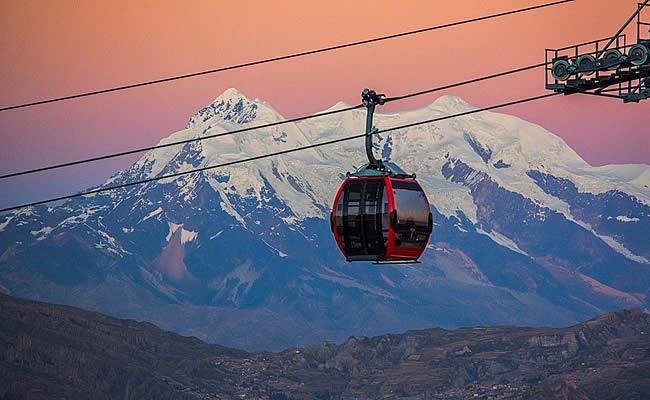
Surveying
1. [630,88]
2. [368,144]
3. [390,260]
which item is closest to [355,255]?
[390,260]

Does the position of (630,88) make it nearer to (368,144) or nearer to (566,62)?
(566,62)

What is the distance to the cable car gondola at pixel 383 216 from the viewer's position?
8469 cm

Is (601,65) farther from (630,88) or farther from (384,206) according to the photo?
(384,206)

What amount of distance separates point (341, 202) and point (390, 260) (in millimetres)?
3515

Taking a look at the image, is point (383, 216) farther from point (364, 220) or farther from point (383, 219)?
point (364, 220)

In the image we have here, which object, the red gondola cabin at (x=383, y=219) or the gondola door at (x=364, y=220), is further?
the gondola door at (x=364, y=220)

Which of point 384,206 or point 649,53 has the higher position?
point 649,53

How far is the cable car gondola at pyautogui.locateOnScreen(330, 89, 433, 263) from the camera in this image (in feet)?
278

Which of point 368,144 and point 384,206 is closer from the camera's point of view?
point 368,144

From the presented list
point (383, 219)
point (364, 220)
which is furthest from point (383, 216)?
point (364, 220)

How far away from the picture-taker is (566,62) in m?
82.1

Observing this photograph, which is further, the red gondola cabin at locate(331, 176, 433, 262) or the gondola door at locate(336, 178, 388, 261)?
the gondola door at locate(336, 178, 388, 261)

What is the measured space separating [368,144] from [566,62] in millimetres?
9269

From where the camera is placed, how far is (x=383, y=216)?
278 feet
